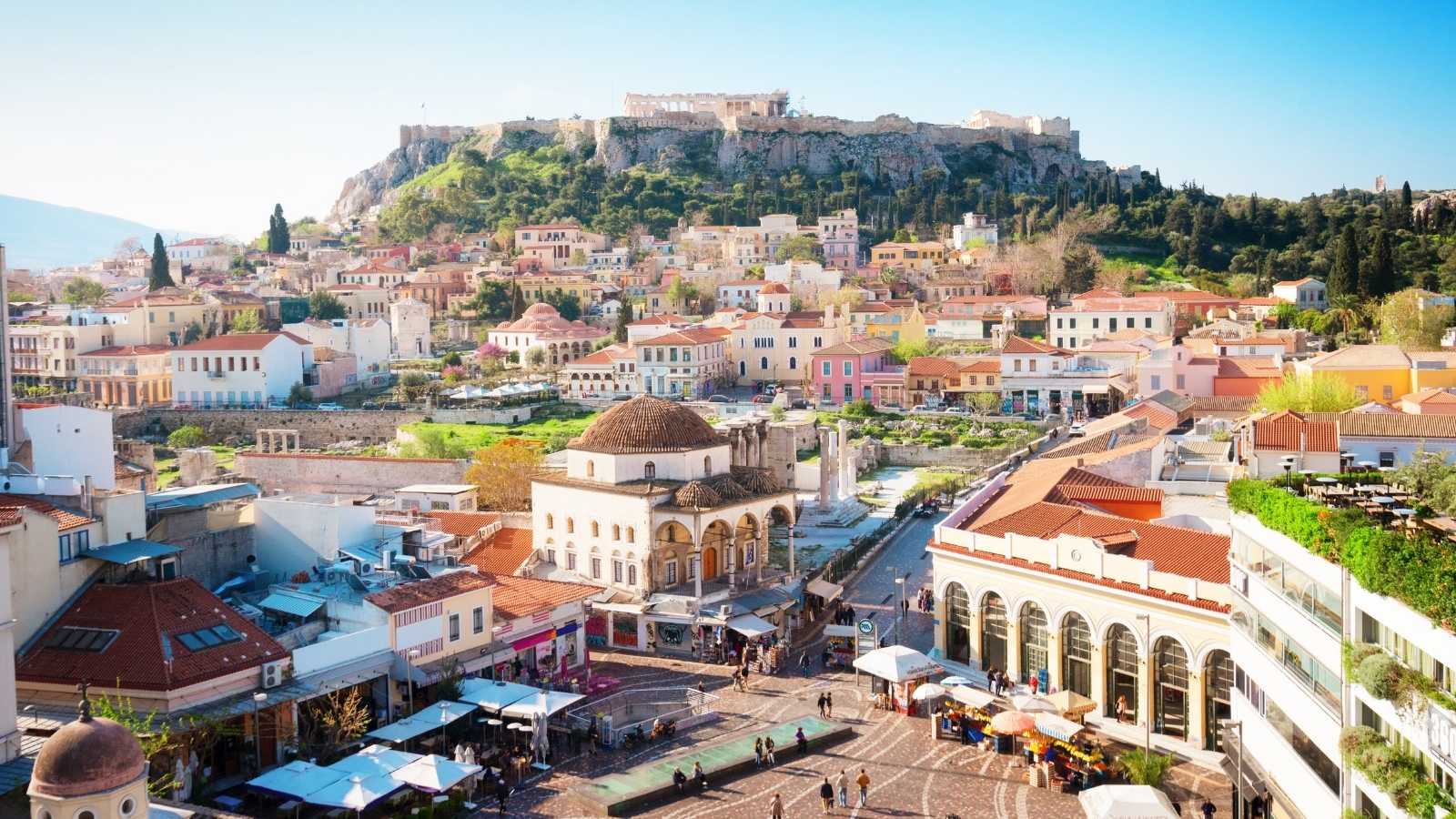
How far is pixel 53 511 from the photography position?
25.6 metres

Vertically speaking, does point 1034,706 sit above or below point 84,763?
below

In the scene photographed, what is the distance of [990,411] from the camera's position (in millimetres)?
65875

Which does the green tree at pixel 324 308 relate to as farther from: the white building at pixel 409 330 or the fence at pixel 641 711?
the fence at pixel 641 711

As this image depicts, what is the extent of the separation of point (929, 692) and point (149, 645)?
13.3 meters

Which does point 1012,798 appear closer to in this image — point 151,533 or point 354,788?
point 354,788

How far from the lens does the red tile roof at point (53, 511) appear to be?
2520 cm

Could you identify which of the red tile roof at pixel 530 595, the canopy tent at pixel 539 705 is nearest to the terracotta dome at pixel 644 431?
the red tile roof at pixel 530 595

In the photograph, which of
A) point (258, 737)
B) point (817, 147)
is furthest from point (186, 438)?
point (817, 147)

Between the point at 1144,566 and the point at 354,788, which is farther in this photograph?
the point at 1144,566

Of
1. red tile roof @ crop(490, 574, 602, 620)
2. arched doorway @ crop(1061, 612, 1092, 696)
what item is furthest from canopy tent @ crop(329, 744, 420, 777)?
arched doorway @ crop(1061, 612, 1092, 696)

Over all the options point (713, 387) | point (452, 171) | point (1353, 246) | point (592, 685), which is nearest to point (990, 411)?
point (713, 387)

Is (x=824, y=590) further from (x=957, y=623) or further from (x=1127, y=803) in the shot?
(x=1127, y=803)

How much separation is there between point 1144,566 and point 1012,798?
16.2 feet

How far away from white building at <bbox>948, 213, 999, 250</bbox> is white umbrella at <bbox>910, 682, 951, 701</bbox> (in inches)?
3123
